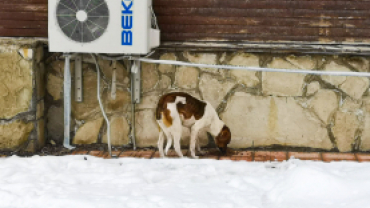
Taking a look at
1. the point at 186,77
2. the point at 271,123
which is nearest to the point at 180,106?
the point at 186,77

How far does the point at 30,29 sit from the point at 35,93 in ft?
2.77

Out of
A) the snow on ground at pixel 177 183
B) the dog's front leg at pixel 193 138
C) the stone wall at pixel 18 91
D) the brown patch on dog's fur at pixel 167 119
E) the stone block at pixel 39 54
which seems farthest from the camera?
the stone block at pixel 39 54

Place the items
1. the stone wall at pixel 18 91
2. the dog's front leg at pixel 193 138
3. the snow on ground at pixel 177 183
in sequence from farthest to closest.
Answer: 1. the stone wall at pixel 18 91
2. the dog's front leg at pixel 193 138
3. the snow on ground at pixel 177 183

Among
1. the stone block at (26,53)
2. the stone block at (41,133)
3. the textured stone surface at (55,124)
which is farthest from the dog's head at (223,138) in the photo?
the stone block at (26,53)

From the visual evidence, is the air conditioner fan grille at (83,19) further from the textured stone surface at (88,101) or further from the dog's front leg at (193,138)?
the dog's front leg at (193,138)

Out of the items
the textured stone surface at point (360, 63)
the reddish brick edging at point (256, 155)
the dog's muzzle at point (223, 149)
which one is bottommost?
the reddish brick edging at point (256, 155)

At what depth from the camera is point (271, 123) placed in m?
6.55

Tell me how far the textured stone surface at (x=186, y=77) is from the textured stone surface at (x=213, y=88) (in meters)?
0.09

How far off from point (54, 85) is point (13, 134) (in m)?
0.81

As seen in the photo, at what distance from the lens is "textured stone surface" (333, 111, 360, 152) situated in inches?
254

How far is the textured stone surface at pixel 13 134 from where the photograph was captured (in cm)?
629

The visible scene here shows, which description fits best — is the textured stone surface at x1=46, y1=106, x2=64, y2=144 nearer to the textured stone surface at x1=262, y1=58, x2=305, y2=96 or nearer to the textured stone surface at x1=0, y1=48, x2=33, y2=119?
the textured stone surface at x1=0, y1=48, x2=33, y2=119

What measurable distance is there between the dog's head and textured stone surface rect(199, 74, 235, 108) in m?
0.47

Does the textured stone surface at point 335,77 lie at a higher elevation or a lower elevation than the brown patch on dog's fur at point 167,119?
higher
